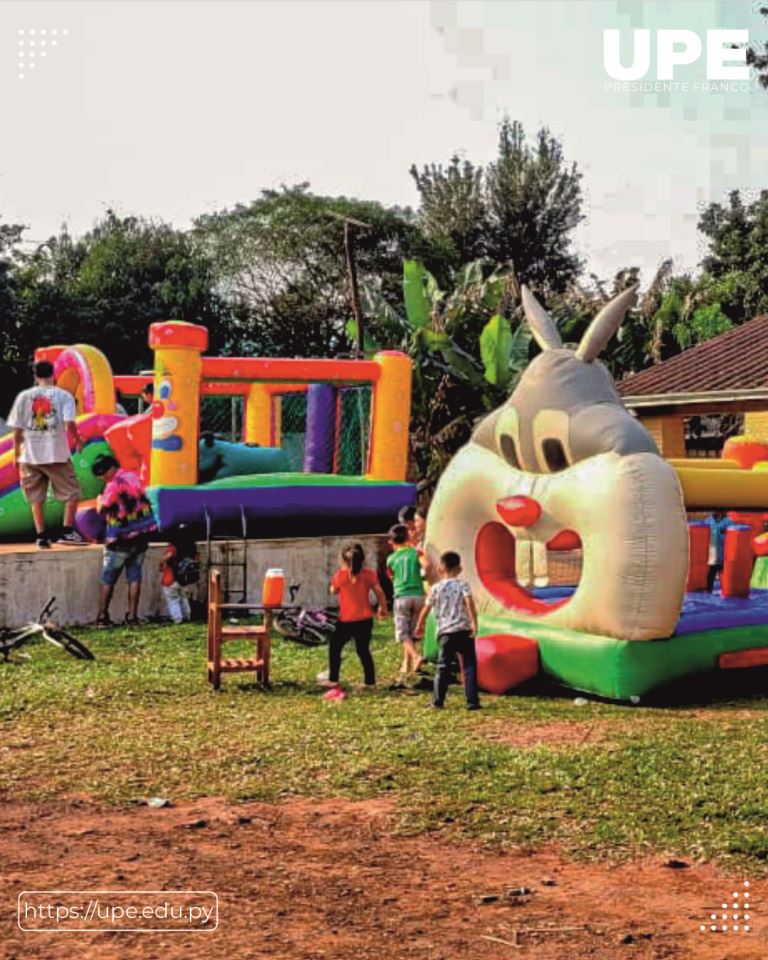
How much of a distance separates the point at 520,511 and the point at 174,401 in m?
5.07

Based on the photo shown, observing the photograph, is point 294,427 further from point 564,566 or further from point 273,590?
point 273,590

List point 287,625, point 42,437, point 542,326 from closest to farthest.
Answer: point 542,326 < point 287,625 < point 42,437

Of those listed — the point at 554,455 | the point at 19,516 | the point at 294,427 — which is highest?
the point at 294,427

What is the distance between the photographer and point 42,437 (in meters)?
13.1

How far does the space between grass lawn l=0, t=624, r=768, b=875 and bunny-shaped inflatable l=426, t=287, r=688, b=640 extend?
2.58ft

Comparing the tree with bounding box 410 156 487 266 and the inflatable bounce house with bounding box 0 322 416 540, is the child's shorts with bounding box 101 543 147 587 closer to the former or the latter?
the inflatable bounce house with bounding box 0 322 416 540

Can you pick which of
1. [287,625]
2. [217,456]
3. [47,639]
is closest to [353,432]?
[217,456]

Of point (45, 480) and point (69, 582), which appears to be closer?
point (69, 582)

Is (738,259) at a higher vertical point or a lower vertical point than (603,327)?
higher

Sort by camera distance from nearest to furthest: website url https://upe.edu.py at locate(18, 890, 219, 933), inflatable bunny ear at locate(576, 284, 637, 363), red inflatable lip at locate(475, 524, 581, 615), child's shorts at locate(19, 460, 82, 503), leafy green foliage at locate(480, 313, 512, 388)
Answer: website url https://upe.edu.py at locate(18, 890, 219, 933) → inflatable bunny ear at locate(576, 284, 637, 363) → red inflatable lip at locate(475, 524, 581, 615) → child's shorts at locate(19, 460, 82, 503) → leafy green foliage at locate(480, 313, 512, 388)

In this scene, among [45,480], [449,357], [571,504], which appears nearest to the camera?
[571,504]

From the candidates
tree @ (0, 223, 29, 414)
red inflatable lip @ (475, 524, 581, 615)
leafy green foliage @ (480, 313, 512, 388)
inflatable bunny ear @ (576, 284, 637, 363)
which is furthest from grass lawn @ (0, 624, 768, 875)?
tree @ (0, 223, 29, 414)

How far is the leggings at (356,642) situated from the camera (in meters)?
9.90

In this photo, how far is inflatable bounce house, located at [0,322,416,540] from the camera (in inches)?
552
